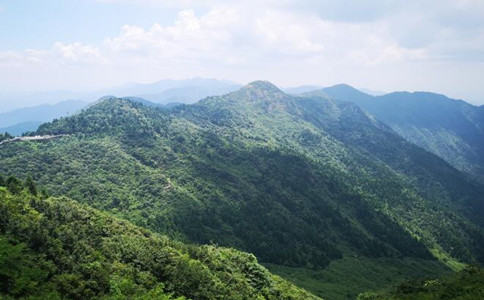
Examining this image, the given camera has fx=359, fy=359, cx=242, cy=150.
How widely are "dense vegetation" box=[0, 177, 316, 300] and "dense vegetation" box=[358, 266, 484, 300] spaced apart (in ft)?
78.0

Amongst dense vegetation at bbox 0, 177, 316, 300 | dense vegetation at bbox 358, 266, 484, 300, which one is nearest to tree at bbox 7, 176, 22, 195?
dense vegetation at bbox 0, 177, 316, 300

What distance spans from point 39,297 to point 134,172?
505 ft

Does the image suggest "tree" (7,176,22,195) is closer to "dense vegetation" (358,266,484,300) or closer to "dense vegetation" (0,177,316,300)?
"dense vegetation" (0,177,316,300)

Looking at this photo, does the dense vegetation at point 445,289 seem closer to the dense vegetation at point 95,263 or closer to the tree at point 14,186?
the dense vegetation at point 95,263

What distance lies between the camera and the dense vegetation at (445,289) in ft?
234

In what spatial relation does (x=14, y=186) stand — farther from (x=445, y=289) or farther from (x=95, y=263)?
(x=445, y=289)

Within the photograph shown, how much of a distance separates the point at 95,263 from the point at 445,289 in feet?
231

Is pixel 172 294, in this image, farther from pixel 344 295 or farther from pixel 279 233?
pixel 279 233

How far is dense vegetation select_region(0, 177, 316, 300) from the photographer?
1818 inches

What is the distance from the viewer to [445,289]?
76.5m

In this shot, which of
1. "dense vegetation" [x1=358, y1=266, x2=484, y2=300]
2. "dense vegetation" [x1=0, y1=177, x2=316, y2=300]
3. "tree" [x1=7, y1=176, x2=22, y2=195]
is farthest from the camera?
"tree" [x1=7, y1=176, x2=22, y2=195]

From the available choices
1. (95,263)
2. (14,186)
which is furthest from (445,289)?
(14,186)

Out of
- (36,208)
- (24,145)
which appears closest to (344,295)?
(36,208)

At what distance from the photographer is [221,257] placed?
3250 inches
